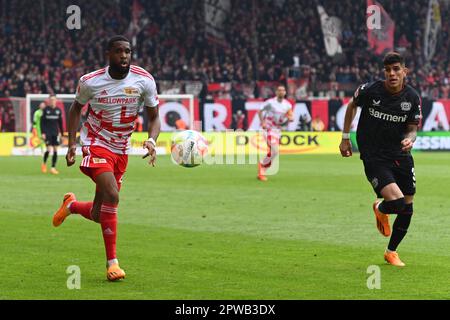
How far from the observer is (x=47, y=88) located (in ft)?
144

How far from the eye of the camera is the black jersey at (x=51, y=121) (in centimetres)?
2817

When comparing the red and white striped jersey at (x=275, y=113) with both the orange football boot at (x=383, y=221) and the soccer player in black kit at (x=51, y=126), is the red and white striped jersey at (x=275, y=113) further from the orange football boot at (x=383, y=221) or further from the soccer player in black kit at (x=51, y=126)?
the orange football boot at (x=383, y=221)

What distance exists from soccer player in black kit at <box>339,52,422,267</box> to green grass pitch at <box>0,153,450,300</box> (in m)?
0.59

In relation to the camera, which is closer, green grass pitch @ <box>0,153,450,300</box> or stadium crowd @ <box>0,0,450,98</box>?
green grass pitch @ <box>0,153,450,300</box>

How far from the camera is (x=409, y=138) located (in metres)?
10.3

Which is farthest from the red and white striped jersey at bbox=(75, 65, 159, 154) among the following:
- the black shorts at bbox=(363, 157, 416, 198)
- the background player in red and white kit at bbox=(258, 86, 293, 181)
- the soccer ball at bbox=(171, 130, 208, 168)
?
the background player in red and white kit at bbox=(258, 86, 293, 181)

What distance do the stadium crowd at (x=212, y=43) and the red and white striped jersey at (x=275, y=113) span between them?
2105 centimetres

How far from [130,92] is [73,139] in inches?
32.6

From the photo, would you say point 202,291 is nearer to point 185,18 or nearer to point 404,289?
point 404,289

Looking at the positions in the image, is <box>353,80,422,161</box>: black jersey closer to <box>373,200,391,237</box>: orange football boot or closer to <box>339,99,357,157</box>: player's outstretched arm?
<box>339,99,357,157</box>: player's outstretched arm

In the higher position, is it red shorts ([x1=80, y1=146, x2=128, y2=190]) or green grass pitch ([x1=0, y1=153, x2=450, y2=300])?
red shorts ([x1=80, y1=146, x2=128, y2=190])

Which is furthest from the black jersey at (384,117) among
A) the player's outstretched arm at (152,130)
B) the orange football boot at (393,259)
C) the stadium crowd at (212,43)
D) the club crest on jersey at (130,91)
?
the stadium crowd at (212,43)

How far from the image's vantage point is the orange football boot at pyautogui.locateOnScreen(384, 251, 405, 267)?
10.3 m

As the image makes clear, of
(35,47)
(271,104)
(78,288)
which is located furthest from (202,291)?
(35,47)
